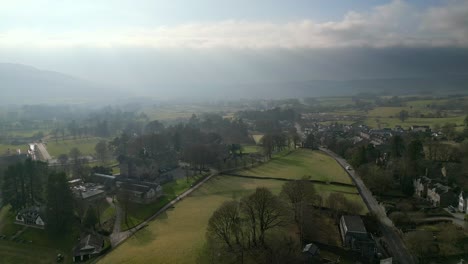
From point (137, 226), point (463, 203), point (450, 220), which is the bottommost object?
point (450, 220)

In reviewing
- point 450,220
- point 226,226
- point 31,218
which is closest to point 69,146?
point 31,218

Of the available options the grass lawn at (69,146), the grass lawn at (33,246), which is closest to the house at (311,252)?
the grass lawn at (33,246)

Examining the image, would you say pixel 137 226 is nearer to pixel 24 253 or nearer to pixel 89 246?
pixel 89 246

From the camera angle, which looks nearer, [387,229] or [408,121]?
[387,229]

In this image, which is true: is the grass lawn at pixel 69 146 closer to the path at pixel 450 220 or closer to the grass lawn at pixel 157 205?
the grass lawn at pixel 157 205

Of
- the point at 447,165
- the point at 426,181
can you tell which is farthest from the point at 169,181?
the point at 447,165

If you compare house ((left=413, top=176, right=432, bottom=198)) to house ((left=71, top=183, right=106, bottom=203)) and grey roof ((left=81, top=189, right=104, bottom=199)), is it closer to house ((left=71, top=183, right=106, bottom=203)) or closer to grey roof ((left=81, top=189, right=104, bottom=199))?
house ((left=71, top=183, right=106, bottom=203))
